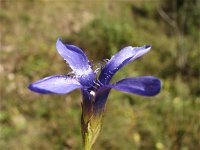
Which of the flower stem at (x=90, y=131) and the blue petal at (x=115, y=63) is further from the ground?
the blue petal at (x=115, y=63)

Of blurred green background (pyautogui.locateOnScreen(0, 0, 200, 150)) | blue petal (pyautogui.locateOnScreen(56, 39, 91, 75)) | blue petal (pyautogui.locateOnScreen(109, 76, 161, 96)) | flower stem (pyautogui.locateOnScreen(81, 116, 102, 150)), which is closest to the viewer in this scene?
blue petal (pyautogui.locateOnScreen(109, 76, 161, 96))

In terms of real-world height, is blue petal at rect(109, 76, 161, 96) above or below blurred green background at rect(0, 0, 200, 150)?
above

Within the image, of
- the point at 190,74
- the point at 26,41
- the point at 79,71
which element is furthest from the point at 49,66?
the point at 79,71

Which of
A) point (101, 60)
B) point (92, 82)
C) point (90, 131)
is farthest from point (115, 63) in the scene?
point (101, 60)

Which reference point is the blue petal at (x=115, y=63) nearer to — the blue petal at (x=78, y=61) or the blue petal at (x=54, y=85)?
the blue petal at (x=78, y=61)

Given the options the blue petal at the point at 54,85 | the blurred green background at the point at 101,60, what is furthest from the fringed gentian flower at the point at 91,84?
the blurred green background at the point at 101,60

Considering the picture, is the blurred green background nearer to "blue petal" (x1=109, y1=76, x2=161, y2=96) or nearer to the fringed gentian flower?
the fringed gentian flower

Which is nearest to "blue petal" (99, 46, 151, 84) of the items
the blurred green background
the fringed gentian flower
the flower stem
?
the fringed gentian flower
